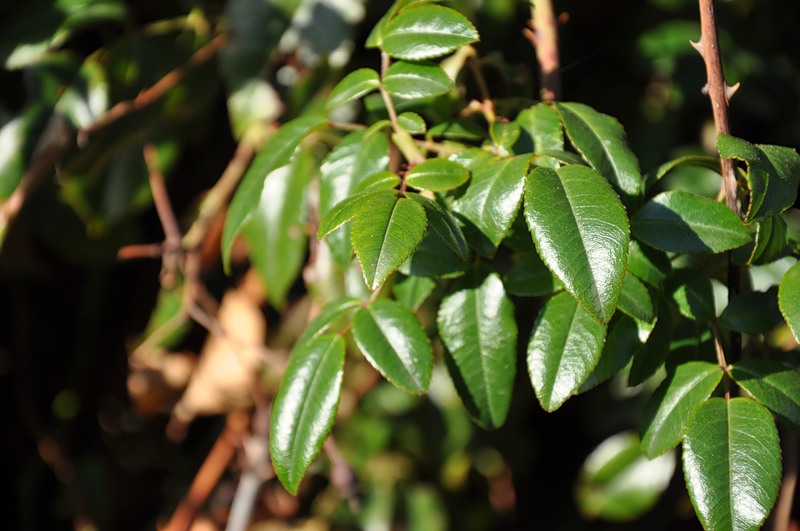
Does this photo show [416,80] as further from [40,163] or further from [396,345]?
[40,163]

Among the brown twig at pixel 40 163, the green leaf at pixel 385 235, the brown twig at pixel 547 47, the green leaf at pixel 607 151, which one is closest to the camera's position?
the green leaf at pixel 385 235

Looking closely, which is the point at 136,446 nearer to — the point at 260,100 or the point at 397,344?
the point at 260,100

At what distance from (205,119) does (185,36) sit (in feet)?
0.55

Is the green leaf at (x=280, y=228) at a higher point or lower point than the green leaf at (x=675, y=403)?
lower

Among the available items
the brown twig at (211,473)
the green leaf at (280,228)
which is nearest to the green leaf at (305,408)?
the green leaf at (280,228)

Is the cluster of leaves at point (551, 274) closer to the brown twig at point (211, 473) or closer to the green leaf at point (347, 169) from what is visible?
the green leaf at point (347, 169)

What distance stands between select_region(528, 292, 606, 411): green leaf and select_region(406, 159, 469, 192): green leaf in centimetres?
10

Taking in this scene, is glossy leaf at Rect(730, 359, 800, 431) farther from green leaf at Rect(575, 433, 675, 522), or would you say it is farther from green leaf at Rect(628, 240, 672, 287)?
green leaf at Rect(575, 433, 675, 522)

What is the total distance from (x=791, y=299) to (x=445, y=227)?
7.9 inches

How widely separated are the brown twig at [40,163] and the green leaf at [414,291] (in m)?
0.51

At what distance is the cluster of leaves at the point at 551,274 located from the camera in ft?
1.52

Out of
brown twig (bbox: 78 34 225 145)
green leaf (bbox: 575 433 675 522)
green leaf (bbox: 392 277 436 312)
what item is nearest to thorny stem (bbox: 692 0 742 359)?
green leaf (bbox: 392 277 436 312)

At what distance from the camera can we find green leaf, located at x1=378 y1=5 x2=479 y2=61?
556 millimetres

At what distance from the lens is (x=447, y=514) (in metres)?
1.32
